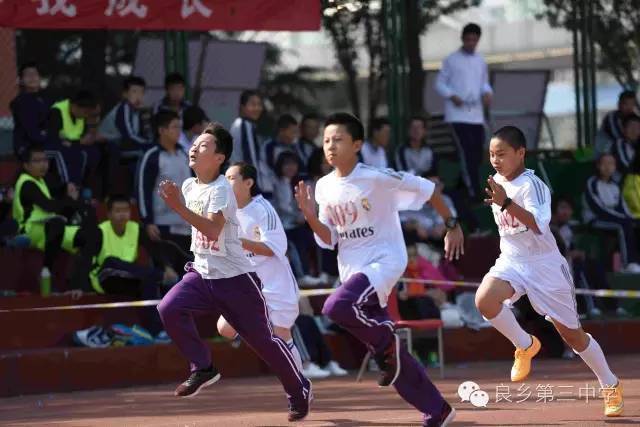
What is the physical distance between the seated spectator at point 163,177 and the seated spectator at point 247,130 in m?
0.95

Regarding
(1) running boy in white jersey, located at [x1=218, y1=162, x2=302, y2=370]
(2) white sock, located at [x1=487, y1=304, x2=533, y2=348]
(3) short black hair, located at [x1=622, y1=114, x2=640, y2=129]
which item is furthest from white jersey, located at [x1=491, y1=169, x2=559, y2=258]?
(3) short black hair, located at [x1=622, y1=114, x2=640, y2=129]

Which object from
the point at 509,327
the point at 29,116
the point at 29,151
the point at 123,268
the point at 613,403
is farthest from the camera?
the point at 29,116

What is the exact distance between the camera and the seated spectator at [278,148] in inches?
685

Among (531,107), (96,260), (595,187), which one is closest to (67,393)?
(96,260)

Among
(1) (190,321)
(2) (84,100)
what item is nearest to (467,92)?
Answer: (2) (84,100)

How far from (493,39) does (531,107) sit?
12.3 ft

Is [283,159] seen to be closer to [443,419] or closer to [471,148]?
[471,148]

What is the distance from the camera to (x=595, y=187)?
19484 millimetres

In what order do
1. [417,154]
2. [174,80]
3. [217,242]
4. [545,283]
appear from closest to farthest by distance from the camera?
[217,242]
[545,283]
[174,80]
[417,154]

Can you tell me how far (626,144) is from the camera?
20.1 meters

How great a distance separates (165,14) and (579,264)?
5.57 meters

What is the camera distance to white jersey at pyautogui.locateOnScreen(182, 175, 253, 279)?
1048 centimetres

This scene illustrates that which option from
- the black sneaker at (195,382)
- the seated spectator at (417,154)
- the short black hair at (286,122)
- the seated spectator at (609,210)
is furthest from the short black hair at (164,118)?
the seated spectator at (609,210)

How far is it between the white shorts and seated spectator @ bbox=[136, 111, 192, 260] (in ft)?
17.6
